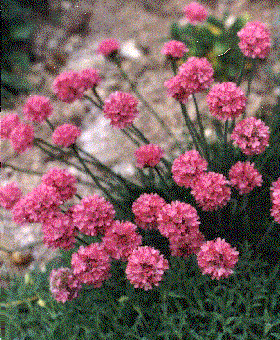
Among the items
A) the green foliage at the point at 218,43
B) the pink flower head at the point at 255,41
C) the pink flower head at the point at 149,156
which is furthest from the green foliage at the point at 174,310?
the green foliage at the point at 218,43

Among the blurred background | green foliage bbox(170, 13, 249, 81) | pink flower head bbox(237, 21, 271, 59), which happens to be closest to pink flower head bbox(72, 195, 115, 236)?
pink flower head bbox(237, 21, 271, 59)

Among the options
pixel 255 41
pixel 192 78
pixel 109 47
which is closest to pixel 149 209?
pixel 192 78

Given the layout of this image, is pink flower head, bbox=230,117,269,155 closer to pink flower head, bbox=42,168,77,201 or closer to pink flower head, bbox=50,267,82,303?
pink flower head, bbox=42,168,77,201

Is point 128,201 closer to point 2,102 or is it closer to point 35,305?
point 35,305

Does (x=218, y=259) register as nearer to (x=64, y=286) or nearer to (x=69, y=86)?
(x=64, y=286)

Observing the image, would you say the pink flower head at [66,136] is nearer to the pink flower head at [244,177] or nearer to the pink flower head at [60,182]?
the pink flower head at [60,182]

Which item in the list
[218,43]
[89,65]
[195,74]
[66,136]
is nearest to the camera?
[195,74]

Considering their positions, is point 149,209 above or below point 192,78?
below

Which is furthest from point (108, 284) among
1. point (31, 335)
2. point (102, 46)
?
point (102, 46)
